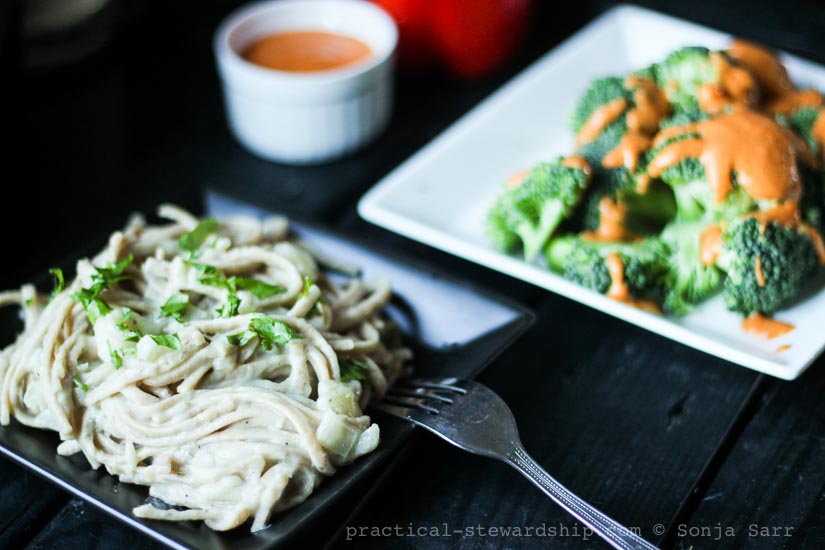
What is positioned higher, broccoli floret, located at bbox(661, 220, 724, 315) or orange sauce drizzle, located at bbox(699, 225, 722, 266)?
orange sauce drizzle, located at bbox(699, 225, 722, 266)

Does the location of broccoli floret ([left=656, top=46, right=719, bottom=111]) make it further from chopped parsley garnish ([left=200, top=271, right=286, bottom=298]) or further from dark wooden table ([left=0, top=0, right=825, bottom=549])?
chopped parsley garnish ([left=200, top=271, right=286, bottom=298])

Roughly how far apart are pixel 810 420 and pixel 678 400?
291 mm

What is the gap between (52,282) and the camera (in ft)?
6.95

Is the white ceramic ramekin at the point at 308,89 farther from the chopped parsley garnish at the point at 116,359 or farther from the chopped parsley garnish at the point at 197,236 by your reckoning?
the chopped parsley garnish at the point at 116,359

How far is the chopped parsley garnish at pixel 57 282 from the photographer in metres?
1.98

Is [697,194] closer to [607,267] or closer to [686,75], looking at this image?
[607,267]

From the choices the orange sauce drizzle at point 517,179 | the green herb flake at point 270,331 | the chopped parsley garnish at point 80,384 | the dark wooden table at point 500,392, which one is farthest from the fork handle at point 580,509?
the orange sauce drizzle at point 517,179

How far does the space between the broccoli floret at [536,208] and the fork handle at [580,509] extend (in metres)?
0.81

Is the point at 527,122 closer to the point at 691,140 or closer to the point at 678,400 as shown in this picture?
the point at 691,140

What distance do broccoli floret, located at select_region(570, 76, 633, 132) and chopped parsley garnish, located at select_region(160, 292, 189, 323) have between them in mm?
1383

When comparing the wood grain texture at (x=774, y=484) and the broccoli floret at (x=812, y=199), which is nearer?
the wood grain texture at (x=774, y=484)

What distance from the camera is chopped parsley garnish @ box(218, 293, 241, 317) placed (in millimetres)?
1890

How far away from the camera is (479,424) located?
1.79m

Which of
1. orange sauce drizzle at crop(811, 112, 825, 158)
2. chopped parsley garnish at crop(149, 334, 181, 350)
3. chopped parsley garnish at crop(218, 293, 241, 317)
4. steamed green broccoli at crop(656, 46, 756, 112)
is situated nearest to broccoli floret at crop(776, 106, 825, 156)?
orange sauce drizzle at crop(811, 112, 825, 158)
